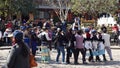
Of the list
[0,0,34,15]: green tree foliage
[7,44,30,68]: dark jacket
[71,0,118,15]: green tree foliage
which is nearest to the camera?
[7,44,30,68]: dark jacket

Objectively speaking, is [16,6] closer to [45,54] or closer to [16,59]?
[45,54]

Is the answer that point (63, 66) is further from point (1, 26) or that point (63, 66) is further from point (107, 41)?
point (1, 26)

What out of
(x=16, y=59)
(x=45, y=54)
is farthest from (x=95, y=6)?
(x=16, y=59)

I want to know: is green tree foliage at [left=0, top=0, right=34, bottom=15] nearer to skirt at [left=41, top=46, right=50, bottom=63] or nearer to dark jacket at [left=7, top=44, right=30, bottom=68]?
skirt at [left=41, top=46, right=50, bottom=63]

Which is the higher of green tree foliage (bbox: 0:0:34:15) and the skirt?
green tree foliage (bbox: 0:0:34:15)

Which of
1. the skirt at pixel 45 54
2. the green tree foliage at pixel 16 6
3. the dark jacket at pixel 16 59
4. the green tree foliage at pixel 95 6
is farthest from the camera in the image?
the green tree foliage at pixel 95 6

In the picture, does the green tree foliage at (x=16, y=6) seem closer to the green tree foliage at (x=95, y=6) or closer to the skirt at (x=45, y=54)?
the green tree foliage at (x=95, y=6)

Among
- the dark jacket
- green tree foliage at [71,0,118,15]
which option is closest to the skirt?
the dark jacket

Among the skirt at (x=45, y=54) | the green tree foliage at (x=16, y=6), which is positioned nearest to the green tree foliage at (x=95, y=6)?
the green tree foliage at (x=16, y=6)

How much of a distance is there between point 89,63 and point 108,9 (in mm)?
23766

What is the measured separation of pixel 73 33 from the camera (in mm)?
16078

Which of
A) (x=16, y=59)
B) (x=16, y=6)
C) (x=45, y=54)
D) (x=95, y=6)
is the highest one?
(x=95, y=6)

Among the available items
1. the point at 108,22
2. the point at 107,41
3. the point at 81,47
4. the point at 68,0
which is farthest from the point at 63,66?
the point at 68,0

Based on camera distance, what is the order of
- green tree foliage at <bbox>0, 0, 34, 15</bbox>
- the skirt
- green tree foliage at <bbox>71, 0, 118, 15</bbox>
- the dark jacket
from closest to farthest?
the dark jacket → the skirt → green tree foliage at <bbox>0, 0, 34, 15</bbox> → green tree foliage at <bbox>71, 0, 118, 15</bbox>
